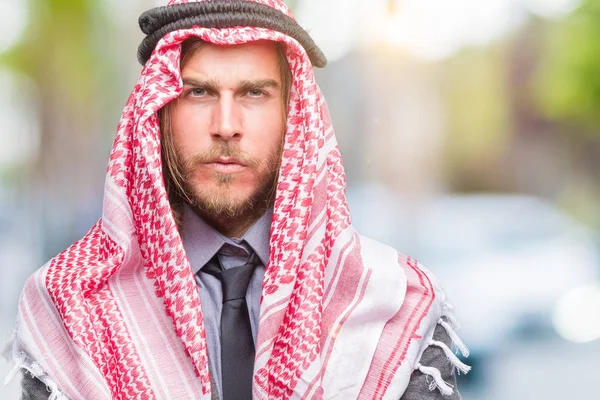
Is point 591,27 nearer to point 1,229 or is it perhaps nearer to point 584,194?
point 584,194

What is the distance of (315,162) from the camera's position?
2049 millimetres

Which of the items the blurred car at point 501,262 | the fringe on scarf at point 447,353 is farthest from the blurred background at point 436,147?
the fringe on scarf at point 447,353

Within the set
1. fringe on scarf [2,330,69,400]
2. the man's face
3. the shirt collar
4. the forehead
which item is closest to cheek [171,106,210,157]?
the man's face

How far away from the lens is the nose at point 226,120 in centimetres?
199

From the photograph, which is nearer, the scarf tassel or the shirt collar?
the scarf tassel

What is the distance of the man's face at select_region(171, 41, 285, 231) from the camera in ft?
6.64

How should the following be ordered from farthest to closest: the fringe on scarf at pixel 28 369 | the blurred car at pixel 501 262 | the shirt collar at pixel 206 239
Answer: the blurred car at pixel 501 262
the shirt collar at pixel 206 239
the fringe on scarf at pixel 28 369

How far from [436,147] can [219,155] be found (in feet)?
46.5

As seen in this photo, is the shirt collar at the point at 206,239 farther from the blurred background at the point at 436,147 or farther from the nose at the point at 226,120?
the blurred background at the point at 436,147

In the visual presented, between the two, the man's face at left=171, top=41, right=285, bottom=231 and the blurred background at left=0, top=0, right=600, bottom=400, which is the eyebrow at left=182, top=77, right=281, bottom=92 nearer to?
the man's face at left=171, top=41, right=285, bottom=231

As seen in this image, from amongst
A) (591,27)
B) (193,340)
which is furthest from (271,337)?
(591,27)

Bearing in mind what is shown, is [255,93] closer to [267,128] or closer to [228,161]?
[267,128]

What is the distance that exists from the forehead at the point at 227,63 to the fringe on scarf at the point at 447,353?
0.87 metres

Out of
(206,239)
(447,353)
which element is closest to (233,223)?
(206,239)
